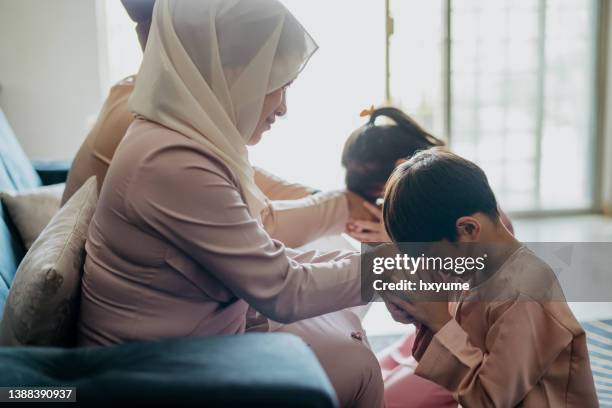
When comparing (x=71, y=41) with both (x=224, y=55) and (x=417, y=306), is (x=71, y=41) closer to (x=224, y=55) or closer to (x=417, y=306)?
(x=224, y=55)

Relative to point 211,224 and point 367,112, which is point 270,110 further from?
point 367,112

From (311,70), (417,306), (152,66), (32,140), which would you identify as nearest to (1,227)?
(152,66)

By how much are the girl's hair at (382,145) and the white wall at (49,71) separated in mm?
2476

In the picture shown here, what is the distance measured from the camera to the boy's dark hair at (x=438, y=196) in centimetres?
128

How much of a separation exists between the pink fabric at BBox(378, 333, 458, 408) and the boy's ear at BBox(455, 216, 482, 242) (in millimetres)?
517

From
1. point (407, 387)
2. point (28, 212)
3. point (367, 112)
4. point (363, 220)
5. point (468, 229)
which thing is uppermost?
point (367, 112)

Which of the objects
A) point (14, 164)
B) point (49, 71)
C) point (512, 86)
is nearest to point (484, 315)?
point (14, 164)

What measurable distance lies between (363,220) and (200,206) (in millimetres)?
1073

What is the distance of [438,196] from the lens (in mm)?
1277

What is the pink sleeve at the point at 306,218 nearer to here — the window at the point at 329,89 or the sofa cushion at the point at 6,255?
the sofa cushion at the point at 6,255

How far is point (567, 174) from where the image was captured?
4906mm

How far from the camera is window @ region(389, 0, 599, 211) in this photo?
14.9ft

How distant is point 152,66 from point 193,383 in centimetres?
68

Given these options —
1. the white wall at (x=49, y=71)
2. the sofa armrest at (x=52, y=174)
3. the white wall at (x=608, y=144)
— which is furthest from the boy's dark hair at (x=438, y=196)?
the white wall at (x=608, y=144)
